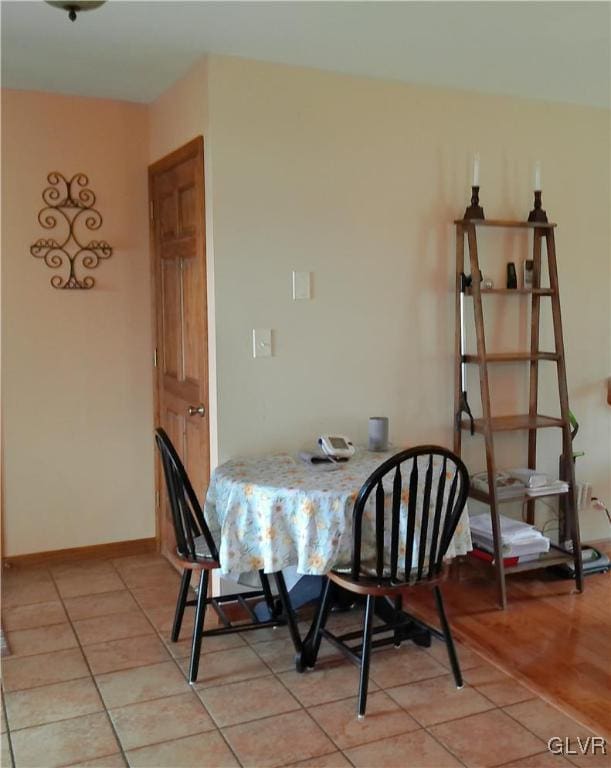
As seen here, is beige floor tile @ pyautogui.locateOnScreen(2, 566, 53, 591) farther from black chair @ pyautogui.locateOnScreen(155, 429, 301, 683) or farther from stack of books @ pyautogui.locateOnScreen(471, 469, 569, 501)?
stack of books @ pyautogui.locateOnScreen(471, 469, 569, 501)

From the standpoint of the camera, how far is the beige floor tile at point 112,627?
306 centimetres

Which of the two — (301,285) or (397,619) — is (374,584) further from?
(301,285)

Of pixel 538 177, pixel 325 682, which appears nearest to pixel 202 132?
pixel 538 177

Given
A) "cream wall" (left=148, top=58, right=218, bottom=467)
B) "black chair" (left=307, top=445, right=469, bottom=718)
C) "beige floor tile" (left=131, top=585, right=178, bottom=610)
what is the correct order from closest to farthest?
1. "black chair" (left=307, top=445, right=469, bottom=718)
2. "cream wall" (left=148, top=58, right=218, bottom=467)
3. "beige floor tile" (left=131, top=585, right=178, bottom=610)

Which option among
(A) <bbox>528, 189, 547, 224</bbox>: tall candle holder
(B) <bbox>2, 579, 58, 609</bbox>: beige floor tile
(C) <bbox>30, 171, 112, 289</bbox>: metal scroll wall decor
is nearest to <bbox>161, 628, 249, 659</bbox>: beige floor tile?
(B) <bbox>2, 579, 58, 609</bbox>: beige floor tile

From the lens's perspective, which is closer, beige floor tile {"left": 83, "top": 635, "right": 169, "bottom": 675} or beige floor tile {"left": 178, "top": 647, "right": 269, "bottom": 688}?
beige floor tile {"left": 178, "top": 647, "right": 269, "bottom": 688}

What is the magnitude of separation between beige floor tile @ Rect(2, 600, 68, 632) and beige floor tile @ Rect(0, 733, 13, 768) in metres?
0.83

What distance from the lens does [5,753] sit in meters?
2.28

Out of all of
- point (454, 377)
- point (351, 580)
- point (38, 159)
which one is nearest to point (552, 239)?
point (454, 377)

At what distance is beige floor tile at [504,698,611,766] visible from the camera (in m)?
2.26

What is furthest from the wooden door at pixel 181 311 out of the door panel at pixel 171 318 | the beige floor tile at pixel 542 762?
the beige floor tile at pixel 542 762

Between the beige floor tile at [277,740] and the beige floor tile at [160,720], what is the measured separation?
0.12 metres

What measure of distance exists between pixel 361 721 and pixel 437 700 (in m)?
0.29

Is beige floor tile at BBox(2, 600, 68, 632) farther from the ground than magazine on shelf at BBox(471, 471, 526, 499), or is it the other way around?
Result: magazine on shelf at BBox(471, 471, 526, 499)
